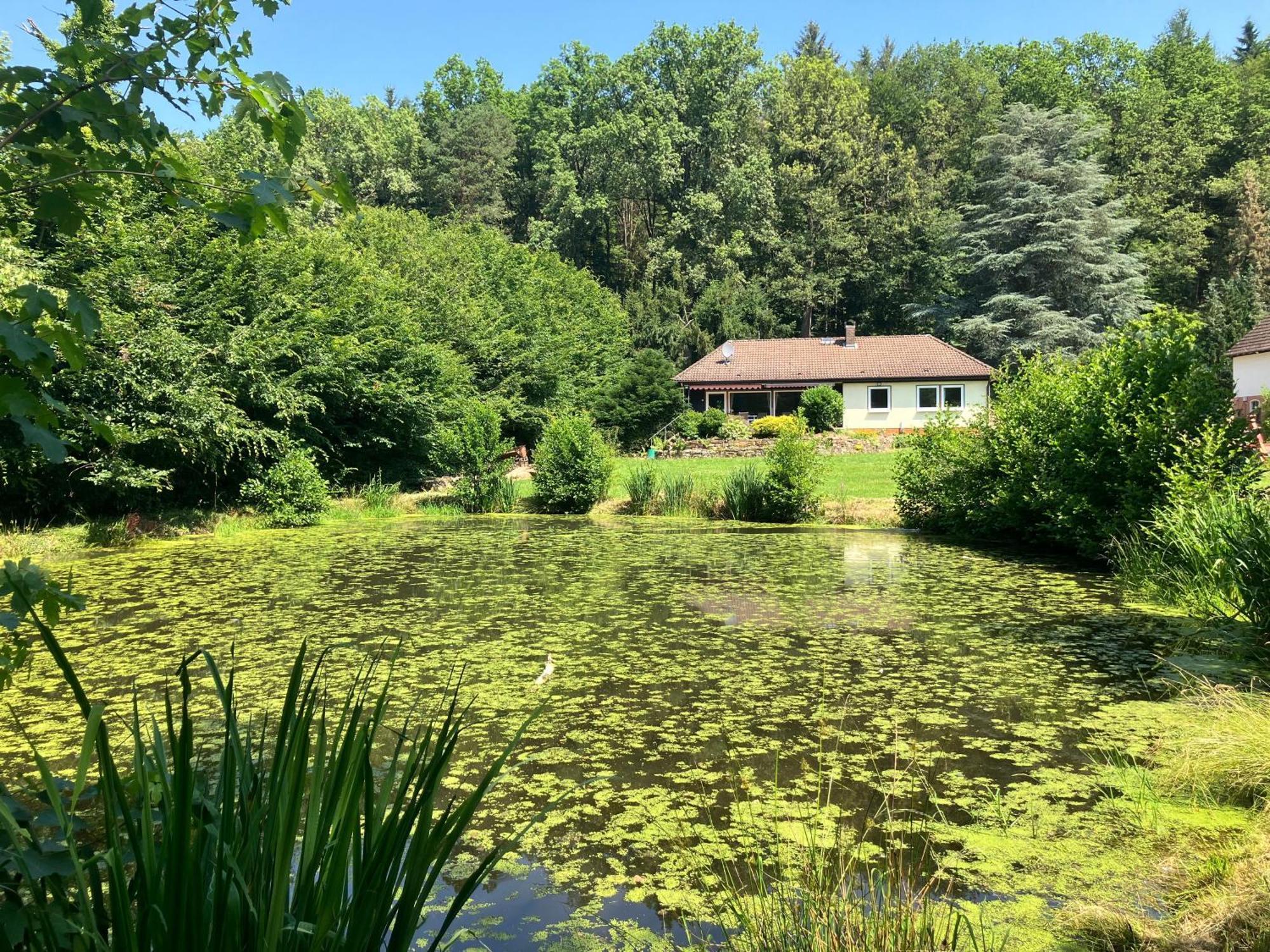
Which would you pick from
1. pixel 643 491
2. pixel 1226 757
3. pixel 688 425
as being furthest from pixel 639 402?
pixel 1226 757

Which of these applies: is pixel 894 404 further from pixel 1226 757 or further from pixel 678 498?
pixel 1226 757

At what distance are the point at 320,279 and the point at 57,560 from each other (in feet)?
30.8

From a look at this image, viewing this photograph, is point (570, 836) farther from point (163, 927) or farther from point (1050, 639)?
point (1050, 639)

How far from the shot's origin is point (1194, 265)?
149 feet

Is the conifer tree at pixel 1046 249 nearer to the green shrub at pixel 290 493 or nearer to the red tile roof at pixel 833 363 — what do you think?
the red tile roof at pixel 833 363

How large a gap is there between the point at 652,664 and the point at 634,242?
47.5 meters

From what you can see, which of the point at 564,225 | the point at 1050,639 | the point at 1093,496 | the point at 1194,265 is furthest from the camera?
the point at 564,225

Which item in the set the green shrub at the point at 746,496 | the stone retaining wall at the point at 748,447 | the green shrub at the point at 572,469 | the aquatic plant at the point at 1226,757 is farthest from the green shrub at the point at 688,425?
the aquatic plant at the point at 1226,757

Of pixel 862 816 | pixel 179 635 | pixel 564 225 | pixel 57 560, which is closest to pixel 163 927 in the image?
pixel 862 816

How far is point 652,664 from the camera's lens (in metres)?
7.33

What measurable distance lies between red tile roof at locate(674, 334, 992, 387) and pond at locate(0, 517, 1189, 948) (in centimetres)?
2460

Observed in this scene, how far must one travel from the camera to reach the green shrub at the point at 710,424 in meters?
32.6

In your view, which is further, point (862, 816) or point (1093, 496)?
point (1093, 496)

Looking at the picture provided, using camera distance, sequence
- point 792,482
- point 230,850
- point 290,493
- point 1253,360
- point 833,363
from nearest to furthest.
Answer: point 230,850 → point 792,482 → point 290,493 → point 1253,360 → point 833,363
